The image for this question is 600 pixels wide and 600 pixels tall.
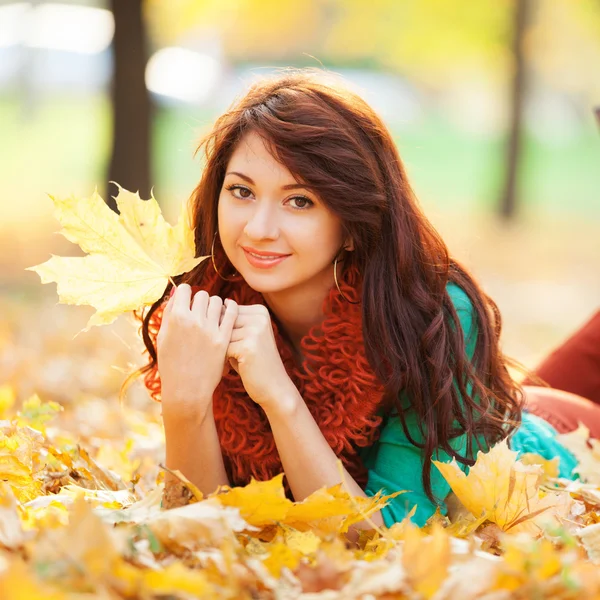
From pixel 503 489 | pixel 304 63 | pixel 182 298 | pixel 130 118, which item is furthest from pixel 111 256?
pixel 304 63

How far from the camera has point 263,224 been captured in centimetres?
186

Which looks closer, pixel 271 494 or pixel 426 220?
pixel 271 494

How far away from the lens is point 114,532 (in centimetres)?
124

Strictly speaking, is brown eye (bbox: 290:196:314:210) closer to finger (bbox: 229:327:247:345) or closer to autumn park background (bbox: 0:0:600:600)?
finger (bbox: 229:327:247:345)

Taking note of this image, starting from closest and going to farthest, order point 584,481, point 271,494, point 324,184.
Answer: point 271,494 → point 324,184 → point 584,481

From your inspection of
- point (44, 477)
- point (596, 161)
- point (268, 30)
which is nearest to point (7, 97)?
point (268, 30)

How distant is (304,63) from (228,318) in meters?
16.3

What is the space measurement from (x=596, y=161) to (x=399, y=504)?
54.8 ft

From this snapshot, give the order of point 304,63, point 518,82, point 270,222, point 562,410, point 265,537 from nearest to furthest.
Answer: point 265,537 < point 270,222 < point 562,410 < point 518,82 < point 304,63

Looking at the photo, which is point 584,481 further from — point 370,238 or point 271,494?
point 271,494

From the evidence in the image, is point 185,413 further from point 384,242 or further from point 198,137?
point 198,137

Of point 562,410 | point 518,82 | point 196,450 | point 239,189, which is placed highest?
point 518,82

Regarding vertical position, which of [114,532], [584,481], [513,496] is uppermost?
[114,532]

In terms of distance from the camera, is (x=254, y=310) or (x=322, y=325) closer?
(x=254, y=310)
